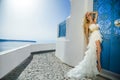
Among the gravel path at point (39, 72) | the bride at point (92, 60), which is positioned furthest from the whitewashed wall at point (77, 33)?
the bride at point (92, 60)

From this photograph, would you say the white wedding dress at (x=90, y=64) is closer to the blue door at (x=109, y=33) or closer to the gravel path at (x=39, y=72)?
the gravel path at (x=39, y=72)

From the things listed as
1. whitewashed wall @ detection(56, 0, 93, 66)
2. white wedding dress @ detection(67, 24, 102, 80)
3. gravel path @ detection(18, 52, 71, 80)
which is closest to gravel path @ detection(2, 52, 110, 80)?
gravel path @ detection(18, 52, 71, 80)

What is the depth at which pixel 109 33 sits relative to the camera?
4215mm

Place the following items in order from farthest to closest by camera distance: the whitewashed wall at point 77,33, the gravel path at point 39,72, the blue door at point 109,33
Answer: the whitewashed wall at point 77,33 → the blue door at point 109,33 → the gravel path at point 39,72

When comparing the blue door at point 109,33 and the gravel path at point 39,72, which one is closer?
the gravel path at point 39,72

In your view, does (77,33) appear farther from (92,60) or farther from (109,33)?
(92,60)

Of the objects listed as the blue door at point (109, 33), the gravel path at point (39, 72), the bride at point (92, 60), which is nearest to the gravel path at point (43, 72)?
the gravel path at point (39, 72)

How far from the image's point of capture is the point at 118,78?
3.82 m

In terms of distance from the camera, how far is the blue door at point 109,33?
3.99 m

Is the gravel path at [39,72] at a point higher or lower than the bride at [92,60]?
lower

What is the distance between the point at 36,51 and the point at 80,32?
598 cm

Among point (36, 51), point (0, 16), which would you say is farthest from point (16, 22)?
point (36, 51)

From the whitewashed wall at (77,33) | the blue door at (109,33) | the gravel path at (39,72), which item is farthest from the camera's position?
the whitewashed wall at (77,33)

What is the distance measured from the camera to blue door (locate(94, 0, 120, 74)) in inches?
157
